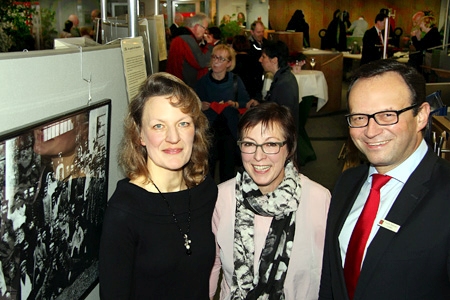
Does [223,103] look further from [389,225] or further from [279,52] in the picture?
[389,225]

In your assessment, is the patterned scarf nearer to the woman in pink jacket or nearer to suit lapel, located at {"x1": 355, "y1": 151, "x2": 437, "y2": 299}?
the woman in pink jacket

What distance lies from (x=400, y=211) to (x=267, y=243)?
661 millimetres

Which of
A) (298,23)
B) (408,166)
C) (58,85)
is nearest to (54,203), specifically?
(58,85)

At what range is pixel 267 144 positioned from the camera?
211 centimetres

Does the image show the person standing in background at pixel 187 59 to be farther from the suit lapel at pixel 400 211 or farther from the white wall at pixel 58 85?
the suit lapel at pixel 400 211

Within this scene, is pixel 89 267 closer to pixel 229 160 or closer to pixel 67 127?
pixel 67 127

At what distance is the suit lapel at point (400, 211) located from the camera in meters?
1.58

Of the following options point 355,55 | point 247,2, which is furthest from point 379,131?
point 247,2

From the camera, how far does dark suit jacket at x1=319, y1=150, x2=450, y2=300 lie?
4.94 ft

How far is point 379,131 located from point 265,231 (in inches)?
28.6

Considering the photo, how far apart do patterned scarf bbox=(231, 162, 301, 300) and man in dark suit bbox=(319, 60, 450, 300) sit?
0.87ft

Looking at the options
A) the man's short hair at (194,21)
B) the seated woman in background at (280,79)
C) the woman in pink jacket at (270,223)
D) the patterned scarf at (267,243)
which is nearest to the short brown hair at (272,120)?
the woman in pink jacket at (270,223)

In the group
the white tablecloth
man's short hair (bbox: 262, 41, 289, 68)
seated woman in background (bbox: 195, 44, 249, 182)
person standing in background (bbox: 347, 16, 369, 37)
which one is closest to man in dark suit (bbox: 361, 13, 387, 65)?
the white tablecloth

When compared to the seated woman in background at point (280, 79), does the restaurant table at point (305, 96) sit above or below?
below
